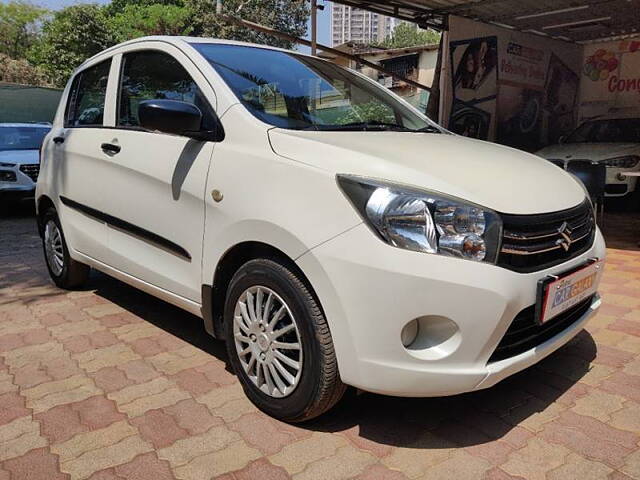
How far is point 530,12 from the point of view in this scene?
870 cm

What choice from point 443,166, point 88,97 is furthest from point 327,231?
point 88,97

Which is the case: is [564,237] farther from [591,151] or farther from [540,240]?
[591,151]

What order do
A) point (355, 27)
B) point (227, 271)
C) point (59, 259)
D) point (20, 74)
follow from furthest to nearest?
point (355, 27) → point (20, 74) → point (59, 259) → point (227, 271)

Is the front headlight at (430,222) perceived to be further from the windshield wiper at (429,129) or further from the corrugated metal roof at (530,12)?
the corrugated metal roof at (530,12)

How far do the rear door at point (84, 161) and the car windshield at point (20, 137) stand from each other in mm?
5793

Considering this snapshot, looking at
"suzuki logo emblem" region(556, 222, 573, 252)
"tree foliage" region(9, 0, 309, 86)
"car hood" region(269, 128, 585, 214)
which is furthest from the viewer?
"tree foliage" region(9, 0, 309, 86)

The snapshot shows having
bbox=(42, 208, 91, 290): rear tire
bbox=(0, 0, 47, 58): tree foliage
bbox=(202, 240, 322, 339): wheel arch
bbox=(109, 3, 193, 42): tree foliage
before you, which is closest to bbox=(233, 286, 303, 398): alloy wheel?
bbox=(202, 240, 322, 339): wheel arch

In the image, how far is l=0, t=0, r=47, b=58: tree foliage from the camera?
45.8 metres

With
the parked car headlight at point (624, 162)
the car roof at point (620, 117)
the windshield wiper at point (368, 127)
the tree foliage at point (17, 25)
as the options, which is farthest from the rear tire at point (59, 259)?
the tree foliage at point (17, 25)

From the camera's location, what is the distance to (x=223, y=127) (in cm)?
249

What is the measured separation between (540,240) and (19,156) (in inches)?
334

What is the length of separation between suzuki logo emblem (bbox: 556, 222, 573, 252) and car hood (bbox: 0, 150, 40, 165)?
323 inches

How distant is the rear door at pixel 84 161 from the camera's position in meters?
3.35

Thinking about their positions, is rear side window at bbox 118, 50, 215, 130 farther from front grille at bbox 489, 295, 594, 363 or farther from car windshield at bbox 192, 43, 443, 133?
front grille at bbox 489, 295, 594, 363
